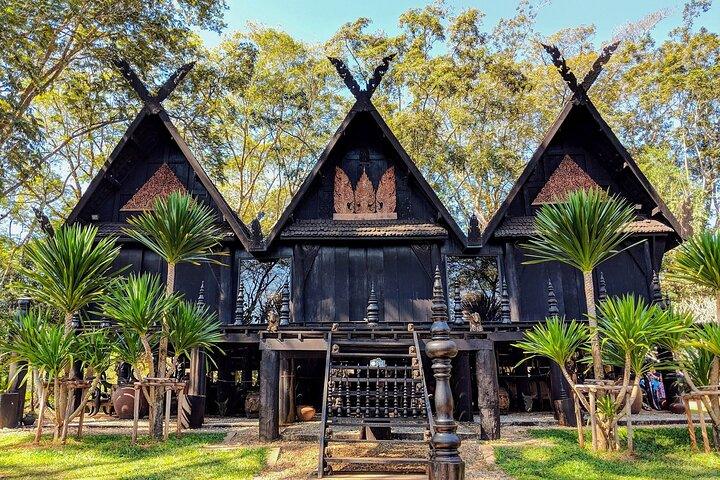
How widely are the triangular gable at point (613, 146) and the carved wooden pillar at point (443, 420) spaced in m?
7.22

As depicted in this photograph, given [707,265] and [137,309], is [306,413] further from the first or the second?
[707,265]

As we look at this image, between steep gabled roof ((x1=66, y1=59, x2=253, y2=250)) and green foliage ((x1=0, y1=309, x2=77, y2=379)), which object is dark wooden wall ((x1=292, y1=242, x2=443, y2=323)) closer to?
steep gabled roof ((x1=66, y1=59, x2=253, y2=250))

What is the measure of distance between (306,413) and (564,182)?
828 centimetres

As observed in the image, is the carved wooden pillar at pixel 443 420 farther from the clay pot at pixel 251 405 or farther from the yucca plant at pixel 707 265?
the clay pot at pixel 251 405

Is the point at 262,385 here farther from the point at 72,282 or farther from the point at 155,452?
the point at 72,282

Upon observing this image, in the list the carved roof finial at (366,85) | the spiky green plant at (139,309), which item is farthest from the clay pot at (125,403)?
the carved roof finial at (366,85)

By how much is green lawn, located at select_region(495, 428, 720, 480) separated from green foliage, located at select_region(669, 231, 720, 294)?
7.67 ft

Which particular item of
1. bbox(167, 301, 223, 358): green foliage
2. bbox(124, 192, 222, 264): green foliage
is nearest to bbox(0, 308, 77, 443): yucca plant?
bbox(167, 301, 223, 358): green foliage

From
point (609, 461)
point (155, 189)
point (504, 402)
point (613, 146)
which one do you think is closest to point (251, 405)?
point (504, 402)

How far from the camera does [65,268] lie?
8.05 meters

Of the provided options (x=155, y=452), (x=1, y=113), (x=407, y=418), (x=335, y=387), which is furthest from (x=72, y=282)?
(x=1, y=113)

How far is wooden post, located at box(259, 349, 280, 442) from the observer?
8.22m

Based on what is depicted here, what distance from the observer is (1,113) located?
41.2ft

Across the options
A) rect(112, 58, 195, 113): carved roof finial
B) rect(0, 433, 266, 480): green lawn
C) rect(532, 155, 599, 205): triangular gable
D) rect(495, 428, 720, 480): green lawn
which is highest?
rect(112, 58, 195, 113): carved roof finial
